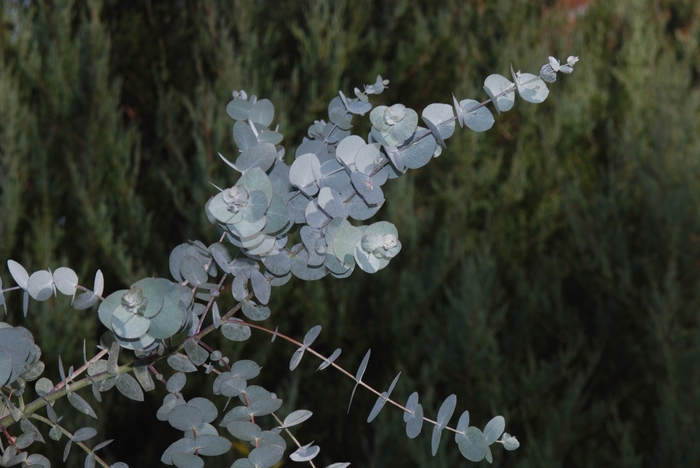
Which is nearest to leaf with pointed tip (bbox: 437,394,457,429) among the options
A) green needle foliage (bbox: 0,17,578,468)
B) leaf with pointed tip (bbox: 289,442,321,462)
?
green needle foliage (bbox: 0,17,578,468)

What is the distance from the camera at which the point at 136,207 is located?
7.72 feet

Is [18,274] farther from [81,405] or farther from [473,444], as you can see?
[473,444]

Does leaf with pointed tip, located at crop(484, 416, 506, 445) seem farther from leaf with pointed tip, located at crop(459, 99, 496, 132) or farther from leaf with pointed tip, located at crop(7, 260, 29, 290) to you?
leaf with pointed tip, located at crop(7, 260, 29, 290)

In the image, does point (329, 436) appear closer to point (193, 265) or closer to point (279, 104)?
point (279, 104)

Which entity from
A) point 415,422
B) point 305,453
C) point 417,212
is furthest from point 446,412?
point 417,212

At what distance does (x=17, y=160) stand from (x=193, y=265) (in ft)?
6.23

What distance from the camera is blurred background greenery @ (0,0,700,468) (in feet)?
7.40

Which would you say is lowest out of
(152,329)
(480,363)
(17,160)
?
(480,363)

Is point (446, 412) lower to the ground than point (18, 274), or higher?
lower

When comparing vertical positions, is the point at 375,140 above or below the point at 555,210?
above

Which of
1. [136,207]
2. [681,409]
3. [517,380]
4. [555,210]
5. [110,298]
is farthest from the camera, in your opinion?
[555,210]

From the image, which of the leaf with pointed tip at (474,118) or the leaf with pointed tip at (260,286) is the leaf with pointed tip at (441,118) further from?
the leaf with pointed tip at (260,286)

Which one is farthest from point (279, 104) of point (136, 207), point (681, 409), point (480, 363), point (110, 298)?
point (110, 298)

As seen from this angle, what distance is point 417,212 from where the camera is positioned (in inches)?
113
